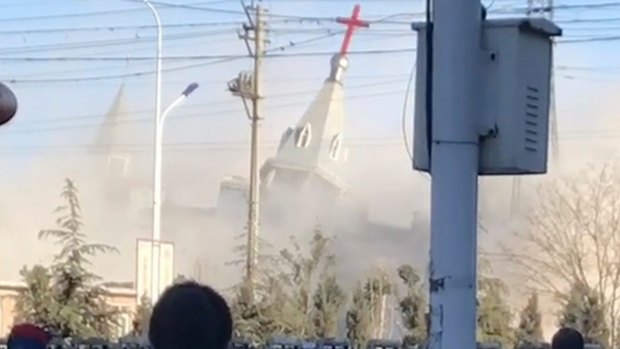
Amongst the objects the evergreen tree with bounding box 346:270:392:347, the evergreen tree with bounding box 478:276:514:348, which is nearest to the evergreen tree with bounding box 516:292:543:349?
the evergreen tree with bounding box 478:276:514:348

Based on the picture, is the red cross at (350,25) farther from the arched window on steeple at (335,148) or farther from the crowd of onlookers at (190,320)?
the crowd of onlookers at (190,320)

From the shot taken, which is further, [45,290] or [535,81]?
[45,290]

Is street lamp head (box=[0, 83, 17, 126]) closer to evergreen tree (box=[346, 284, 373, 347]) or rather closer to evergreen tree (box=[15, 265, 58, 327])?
evergreen tree (box=[15, 265, 58, 327])

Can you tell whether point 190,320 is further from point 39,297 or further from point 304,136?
point 304,136

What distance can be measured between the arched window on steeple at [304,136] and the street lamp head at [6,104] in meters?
52.0

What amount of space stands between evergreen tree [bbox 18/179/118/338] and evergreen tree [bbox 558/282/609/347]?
27.6 feet

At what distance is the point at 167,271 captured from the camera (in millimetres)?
32062

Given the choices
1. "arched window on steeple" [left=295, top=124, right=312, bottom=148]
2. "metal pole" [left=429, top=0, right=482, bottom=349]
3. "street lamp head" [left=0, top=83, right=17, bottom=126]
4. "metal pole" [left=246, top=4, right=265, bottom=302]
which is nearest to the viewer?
"street lamp head" [left=0, top=83, right=17, bottom=126]

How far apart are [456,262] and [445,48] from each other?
738 mm

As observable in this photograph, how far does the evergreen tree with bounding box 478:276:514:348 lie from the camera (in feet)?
88.5

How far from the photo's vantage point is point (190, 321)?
3156mm

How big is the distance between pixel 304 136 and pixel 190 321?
54.2m

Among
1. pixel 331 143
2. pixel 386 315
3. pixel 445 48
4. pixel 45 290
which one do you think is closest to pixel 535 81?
pixel 445 48

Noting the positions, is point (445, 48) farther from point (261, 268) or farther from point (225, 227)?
point (225, 227)
